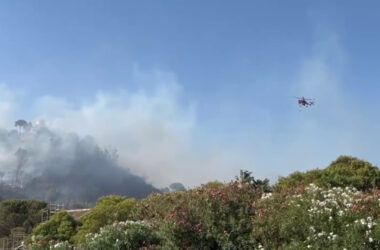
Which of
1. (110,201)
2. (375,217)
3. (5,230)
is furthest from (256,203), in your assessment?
(5,230)

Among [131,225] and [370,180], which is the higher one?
[370,180]

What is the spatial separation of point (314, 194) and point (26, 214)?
186 ft

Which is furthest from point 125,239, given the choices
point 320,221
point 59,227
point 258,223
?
point 59,227

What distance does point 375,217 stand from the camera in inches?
417

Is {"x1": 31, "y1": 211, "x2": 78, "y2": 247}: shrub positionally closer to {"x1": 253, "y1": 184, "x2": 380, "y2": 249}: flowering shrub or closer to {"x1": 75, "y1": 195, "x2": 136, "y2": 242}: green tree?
{"x1": 75, "y1": 195, "x2": 136, "y2": 242}: green tree

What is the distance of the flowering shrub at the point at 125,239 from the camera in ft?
43.5

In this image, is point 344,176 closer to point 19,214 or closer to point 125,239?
point 125,239

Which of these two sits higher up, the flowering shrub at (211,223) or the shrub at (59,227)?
the shrub at (59,227)

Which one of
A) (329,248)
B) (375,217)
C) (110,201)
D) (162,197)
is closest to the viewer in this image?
(329,248)

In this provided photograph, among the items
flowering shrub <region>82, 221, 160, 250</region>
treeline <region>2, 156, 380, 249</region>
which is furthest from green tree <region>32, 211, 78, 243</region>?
flowering shrub <region>82, 221, 160, 250</region>

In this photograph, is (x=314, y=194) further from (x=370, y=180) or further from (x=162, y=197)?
(x=370, y=180)

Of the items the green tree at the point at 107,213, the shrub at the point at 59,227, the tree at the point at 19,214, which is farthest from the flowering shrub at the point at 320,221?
the tree at the point at 19,214

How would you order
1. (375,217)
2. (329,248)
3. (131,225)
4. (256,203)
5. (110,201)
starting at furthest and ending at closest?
(110,201) < (131,225) < (256,203) < (375,217) < (329,248)

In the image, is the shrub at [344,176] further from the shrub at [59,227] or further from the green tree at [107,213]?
the shrub at [59,227]
